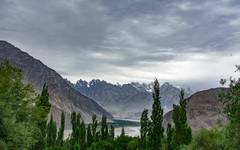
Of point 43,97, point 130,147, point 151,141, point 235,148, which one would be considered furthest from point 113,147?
point 235,148

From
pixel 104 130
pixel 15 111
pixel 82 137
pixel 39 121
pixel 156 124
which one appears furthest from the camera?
pixel 104 130

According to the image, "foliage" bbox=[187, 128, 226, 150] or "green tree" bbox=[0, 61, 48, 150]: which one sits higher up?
"green tree" bbox=[0, 61, 48, 150]

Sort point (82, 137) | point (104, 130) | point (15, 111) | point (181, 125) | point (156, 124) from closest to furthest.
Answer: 1. point (15, 111)
2. point (156, 124)
3. point (181, 125)
4. point (82, 137)
5. point (104, 130)

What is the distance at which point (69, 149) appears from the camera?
383 feet

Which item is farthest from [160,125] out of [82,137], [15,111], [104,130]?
[104,130]

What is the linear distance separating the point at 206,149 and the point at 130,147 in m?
57.6

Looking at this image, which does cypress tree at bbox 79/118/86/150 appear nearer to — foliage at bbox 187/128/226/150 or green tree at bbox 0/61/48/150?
foliage at bbox 187/128/226/150

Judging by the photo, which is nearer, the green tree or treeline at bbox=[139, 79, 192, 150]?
the green tree

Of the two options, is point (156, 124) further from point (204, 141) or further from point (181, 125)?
point (204, 141)

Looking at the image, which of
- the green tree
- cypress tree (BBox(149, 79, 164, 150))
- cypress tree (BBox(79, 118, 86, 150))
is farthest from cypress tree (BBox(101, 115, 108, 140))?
the green tree

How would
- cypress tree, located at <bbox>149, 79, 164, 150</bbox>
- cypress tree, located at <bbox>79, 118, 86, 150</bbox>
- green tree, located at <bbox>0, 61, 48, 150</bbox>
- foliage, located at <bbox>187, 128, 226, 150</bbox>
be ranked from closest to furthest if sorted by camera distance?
green tree, located at <bbox>0, 61, 48, 150</bbox> → foliage, located at <bbox>187, 128, 226, 150</bbox> → cypress tree, located at <bbox>149, 79, 164, 150</bbox> → cypress tree, located at <bbox>79, 118, 86, 150</bbox>

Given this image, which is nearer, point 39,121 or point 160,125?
point 39,121

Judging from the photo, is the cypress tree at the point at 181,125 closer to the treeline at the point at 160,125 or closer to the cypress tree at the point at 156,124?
the treeline at the point at 160,125

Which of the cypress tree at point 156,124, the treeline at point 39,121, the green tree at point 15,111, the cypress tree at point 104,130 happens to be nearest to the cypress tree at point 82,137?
the cypress tree at point 104,130
